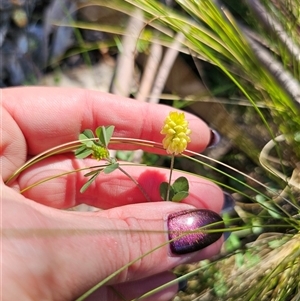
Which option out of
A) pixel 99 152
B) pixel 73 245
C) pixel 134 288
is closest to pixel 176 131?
pixel 99 152

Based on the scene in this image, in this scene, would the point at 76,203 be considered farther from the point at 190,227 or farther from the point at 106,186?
the point at 190,227

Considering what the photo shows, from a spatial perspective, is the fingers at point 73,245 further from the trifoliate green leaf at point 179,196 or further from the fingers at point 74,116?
the fingers at point 74,116

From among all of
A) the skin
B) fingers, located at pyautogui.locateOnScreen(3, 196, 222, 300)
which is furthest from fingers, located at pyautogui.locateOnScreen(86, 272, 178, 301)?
fingers, located at pyautogui.locateOnScreen(3, 196, 222, 300)

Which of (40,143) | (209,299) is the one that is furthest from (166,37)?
(209,299)

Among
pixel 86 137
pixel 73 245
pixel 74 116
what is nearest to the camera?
pixel 73 245

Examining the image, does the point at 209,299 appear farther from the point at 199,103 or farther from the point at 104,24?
the point at 104,24

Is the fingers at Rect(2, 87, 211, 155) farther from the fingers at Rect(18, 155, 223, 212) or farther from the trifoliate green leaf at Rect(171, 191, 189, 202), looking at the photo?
the trifoliate green leaf at Rect(171, 191, 189, 202)

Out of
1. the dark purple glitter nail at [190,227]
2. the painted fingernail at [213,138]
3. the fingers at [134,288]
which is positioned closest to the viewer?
the dark purple glitter nail at [190,227]

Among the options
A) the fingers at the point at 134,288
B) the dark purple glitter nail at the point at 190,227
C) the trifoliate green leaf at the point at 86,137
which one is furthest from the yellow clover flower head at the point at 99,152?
the fingers at the point at 134,288
